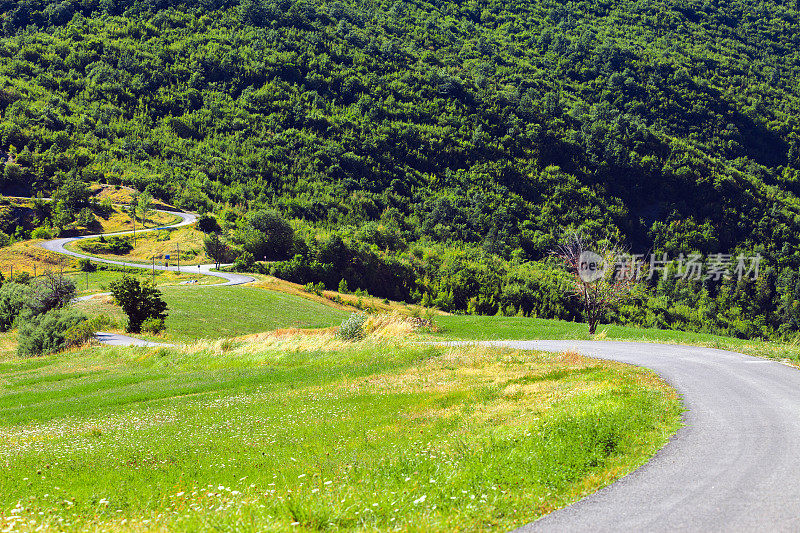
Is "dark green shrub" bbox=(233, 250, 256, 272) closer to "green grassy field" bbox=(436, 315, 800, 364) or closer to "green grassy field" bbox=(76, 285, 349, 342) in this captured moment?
"green grassy field" bbox=(76, 285, 349, 342)

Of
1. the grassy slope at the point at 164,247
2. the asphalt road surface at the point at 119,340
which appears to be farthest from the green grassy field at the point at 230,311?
the grassy slope at the point at 164,247

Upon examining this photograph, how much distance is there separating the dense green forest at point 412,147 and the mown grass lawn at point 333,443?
183 ft

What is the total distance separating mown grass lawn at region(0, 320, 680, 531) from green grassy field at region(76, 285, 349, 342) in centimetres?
1792

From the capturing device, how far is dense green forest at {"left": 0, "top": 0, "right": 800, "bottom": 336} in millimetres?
97750

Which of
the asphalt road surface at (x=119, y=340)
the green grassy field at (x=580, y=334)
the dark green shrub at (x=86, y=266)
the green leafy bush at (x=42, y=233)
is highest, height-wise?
the green leafy bush at (x=42, y=233)

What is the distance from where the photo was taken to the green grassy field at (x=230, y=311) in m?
44.3

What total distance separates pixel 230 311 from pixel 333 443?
128 feet

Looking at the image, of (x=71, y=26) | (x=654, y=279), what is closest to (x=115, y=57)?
(x=71, y=26)

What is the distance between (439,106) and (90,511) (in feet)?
549

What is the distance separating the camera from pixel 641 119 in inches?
6718

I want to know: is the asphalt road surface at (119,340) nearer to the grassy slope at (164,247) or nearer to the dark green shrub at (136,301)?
the dark green shrub at (136,301)

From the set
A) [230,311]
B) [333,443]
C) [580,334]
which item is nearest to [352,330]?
[580,334]

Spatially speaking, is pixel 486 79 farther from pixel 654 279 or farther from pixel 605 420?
pixel 605 420

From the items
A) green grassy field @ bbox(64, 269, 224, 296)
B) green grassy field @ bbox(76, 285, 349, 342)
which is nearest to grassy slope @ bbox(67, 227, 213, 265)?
green grassy field @ bbox(64, 269, 224, 296)
